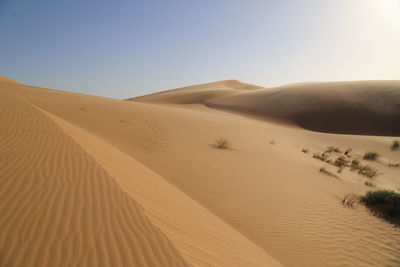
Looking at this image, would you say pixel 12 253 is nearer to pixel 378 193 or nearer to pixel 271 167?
pixel 271 167

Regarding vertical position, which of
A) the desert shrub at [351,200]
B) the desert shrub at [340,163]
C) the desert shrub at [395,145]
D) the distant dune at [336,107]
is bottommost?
the desert shrub at [351,200]

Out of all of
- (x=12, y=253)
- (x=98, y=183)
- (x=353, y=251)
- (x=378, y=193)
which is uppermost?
(x=98, y=183)

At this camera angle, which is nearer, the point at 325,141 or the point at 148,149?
the point at 148,149

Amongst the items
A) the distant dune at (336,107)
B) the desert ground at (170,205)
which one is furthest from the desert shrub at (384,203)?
the distant dune at (336,107)

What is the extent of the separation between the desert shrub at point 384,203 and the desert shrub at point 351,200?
15 cm

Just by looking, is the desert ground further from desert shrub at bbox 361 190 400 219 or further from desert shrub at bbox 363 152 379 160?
desert shrub at bbox 363 152 379 160

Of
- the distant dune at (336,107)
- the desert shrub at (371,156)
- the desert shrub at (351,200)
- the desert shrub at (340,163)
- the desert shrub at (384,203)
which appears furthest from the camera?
the distant dune at (336,107)

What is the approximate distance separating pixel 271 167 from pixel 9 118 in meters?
7.88

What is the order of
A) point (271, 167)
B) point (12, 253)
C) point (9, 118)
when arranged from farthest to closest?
point (271, 167), point (9, 118), point (12, 253)

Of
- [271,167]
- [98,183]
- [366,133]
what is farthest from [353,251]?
[366,133]

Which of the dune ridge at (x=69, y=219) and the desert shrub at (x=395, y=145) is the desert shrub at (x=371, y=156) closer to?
the desert shrub at (x=395, y=145)

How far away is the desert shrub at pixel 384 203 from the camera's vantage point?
15.9 feet

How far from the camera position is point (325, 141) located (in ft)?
53.5

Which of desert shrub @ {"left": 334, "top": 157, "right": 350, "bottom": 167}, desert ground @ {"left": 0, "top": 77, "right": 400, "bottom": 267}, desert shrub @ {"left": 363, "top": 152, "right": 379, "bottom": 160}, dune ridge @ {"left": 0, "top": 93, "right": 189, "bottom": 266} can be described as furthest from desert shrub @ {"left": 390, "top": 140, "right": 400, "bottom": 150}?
dune ridge @ {"left": 0, "top": 93, "right": 189, "bottom": 266}
